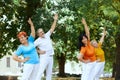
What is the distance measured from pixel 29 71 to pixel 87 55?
2062mm

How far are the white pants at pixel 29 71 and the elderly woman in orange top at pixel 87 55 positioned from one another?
1.51 m

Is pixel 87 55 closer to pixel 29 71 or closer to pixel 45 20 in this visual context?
pixel 29 71

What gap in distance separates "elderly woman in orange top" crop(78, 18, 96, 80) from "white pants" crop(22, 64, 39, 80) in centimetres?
151

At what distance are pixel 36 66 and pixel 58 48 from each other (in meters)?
23.6

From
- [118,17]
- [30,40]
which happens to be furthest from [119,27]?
[30,40]

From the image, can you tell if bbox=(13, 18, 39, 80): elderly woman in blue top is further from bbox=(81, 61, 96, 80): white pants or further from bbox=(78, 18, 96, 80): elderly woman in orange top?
bbox=(81, 61, 96, 80): white pants

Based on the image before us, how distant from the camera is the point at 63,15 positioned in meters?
29.9

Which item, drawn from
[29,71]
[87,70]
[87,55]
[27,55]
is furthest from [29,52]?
[87,70]

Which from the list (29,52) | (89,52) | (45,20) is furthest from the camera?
(45,20)

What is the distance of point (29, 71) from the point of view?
1109 centimetres

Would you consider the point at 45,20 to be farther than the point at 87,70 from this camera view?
Yes

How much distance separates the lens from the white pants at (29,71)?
36.2 ft

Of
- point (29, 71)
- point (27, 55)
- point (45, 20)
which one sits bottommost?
point (29, 71)

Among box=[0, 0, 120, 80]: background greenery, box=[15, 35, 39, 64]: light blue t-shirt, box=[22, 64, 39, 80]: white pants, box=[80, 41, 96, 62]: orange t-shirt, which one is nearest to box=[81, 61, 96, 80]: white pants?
box=[80, 41, 96, 62]: orange t-shirt
